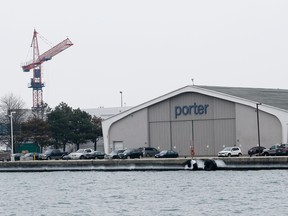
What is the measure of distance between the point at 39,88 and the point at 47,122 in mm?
57310

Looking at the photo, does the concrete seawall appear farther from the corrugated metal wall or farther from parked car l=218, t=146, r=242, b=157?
the corrugated metal wall

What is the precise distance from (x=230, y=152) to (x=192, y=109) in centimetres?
1259

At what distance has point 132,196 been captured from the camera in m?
63.8

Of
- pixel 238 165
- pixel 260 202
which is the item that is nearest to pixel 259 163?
pixel 238 165

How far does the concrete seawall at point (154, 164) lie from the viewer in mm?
85000

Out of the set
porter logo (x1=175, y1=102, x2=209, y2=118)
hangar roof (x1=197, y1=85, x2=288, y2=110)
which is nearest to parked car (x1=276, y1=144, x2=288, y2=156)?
hangar roof (x1=197, y1=85, x2=288, y2=110)

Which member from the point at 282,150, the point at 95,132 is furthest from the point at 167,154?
the point at 95,132

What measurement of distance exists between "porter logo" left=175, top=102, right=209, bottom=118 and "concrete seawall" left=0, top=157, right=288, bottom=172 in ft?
56.1

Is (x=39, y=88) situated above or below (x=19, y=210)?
above

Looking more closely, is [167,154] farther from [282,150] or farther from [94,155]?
[282,150]

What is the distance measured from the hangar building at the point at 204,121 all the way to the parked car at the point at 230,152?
278 centimetres

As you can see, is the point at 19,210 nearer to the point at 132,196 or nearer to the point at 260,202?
the point at 132,196

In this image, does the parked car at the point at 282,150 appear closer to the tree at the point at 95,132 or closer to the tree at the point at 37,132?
the tree at the point at 95,132

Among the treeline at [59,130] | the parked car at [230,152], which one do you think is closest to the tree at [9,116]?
the treeline at [59,130]
